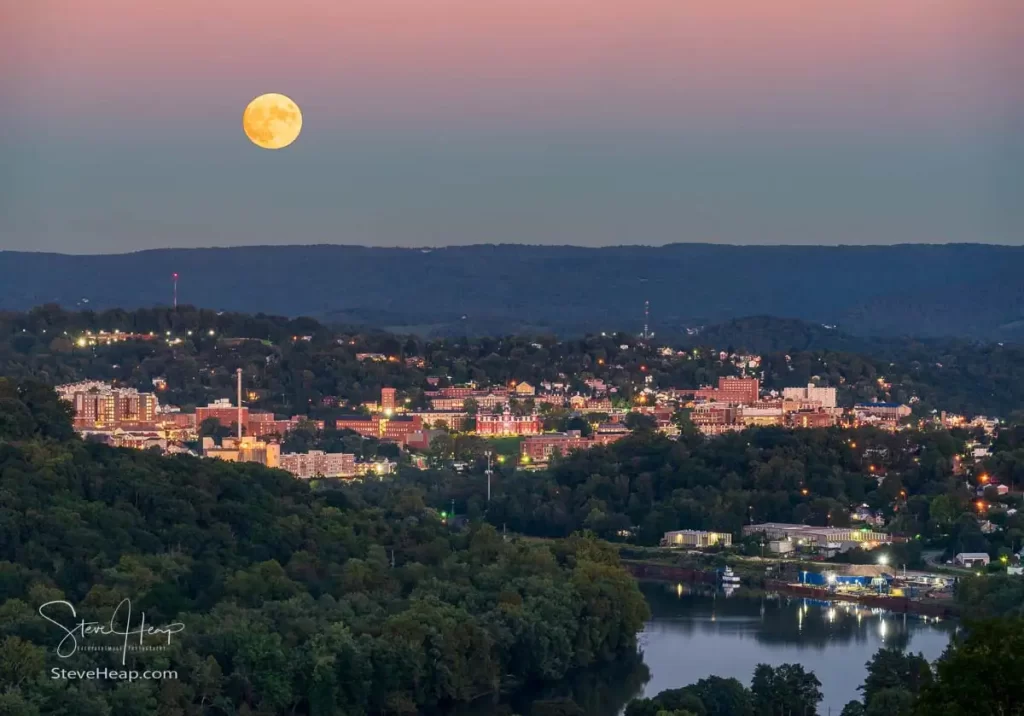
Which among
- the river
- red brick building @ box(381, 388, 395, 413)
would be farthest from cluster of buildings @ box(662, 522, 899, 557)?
red brick building @ box(381, 388, 395, 413)

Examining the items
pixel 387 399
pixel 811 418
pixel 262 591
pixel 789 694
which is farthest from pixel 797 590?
pixel 387 399

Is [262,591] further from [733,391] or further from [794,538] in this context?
[733,391]

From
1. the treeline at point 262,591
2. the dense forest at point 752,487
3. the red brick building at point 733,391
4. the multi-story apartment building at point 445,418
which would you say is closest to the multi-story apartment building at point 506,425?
the multi-story apartment building at point 445,418

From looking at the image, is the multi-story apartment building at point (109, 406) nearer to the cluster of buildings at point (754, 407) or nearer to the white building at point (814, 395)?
the cluster of buildings at point (754, 407)

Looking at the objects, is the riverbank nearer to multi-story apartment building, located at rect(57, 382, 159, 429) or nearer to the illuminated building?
the illuminated building

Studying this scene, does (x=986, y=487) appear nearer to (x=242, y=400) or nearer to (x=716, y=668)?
(x=716, y=668)

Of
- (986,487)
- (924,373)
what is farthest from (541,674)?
(924,373)
